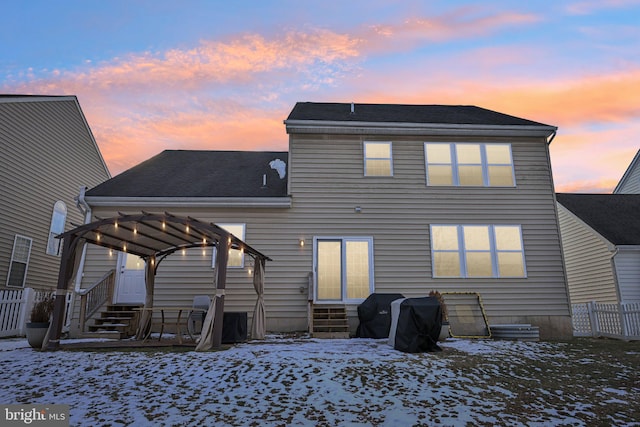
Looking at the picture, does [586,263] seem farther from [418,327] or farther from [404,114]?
[418,327]

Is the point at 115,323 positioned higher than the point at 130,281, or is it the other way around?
the point at 130,281

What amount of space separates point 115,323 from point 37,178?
8.37m

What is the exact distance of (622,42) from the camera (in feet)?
45.8

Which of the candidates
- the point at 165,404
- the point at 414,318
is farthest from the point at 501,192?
the point at 165,404

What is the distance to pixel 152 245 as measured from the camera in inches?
412

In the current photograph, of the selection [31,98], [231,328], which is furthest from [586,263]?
[31,98]

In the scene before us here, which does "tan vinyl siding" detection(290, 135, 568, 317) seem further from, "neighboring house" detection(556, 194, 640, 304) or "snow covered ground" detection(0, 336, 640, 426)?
"neighboring house" detection(556, 194, 640, 304)

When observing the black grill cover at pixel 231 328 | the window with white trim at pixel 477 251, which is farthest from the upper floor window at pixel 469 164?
the black grill cover at pixel 231 328

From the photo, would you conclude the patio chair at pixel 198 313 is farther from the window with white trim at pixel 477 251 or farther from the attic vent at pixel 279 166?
the window with white trim at pixel 477 251

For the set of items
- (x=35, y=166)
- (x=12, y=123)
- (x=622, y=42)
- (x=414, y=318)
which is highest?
(x=622, y=42)

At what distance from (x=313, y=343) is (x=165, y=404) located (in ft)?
15.5

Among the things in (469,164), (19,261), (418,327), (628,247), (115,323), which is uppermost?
(469,164)

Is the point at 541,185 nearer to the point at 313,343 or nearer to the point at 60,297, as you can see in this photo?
the point at 313,343

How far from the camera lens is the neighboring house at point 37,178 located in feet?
44.4
